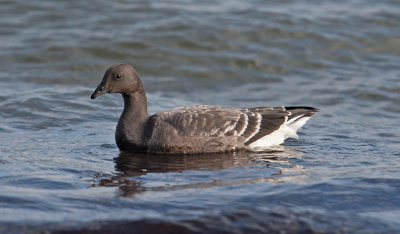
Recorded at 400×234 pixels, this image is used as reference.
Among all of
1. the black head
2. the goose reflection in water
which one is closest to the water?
the goose reflection in water

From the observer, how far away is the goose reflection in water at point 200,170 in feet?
23.9

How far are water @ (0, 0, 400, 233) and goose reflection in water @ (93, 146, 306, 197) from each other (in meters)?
0.03

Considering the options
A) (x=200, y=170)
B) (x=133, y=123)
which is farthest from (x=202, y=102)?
(x=200, y=170)

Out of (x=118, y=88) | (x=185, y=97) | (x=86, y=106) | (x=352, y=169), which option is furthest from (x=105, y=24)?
(x=352, y=169)

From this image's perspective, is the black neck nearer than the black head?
Yes

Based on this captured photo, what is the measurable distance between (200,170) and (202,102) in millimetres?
5410

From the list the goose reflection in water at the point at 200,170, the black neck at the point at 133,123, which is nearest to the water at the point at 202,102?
the goose reflection in water at the point at 200,170

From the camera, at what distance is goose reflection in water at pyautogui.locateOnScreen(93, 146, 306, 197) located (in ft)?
23.9

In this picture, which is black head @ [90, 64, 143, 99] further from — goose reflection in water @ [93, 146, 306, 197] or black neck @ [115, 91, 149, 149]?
goose reflection in water @ [93, 146, 306, 197]

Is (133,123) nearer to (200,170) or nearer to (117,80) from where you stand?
(117,80)

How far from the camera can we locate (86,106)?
11.8m

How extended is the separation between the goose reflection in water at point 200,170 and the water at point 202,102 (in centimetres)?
3

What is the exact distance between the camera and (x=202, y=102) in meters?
13.4

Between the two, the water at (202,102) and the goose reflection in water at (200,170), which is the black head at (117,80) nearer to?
the water at (202,102)
